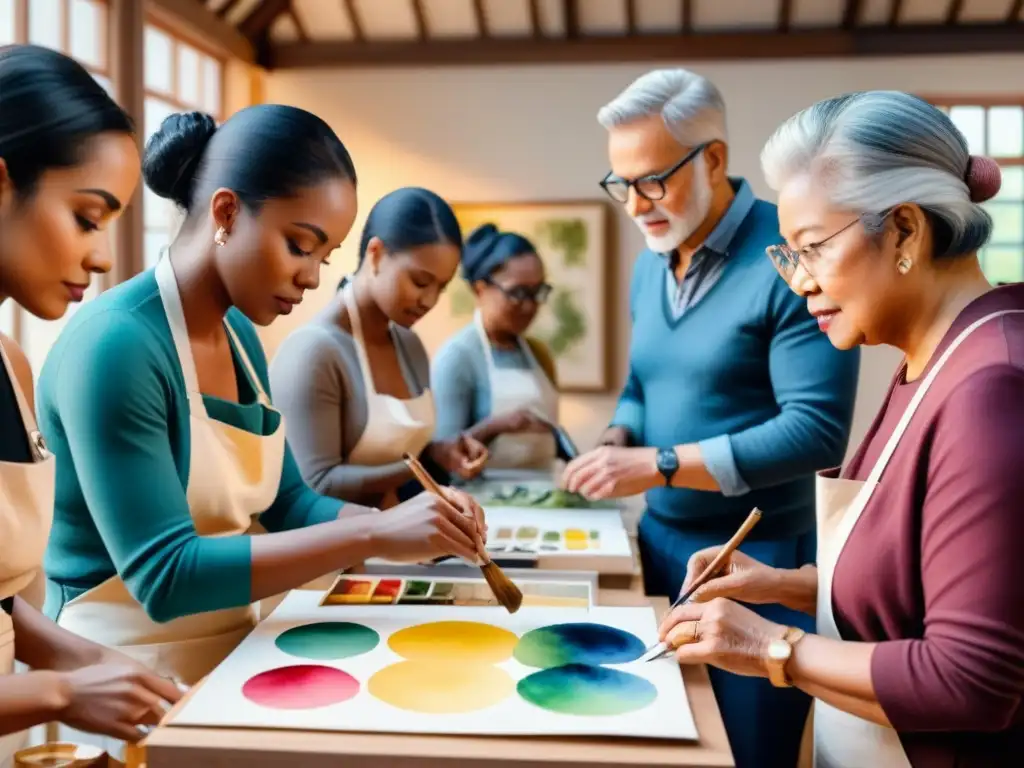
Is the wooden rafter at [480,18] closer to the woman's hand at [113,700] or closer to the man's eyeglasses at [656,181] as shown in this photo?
the man's eyeglasses at [656,181]

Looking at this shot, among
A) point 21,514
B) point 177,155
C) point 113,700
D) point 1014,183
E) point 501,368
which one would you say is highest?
point 177,155

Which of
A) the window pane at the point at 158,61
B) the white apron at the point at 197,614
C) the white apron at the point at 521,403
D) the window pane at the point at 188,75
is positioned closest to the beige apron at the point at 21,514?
the white apron at the point at 197,614

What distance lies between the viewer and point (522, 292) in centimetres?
328

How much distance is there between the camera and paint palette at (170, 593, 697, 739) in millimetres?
999

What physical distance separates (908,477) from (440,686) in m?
0.59

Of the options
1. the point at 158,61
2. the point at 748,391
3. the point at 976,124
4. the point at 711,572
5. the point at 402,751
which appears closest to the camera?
the point at 402,751

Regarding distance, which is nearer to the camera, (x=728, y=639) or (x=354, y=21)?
(x=728, y=639)

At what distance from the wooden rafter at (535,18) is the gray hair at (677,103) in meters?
3.62

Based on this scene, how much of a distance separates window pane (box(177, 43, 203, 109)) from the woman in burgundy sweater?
14.8 ft

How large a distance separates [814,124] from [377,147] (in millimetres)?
4773

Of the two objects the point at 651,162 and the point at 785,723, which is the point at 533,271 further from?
the point at 785,723

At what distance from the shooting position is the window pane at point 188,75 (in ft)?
16.4

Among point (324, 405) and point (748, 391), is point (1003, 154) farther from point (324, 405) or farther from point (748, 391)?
point (324, 405)

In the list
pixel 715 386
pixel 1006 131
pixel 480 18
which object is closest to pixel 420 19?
pixel 480 18
